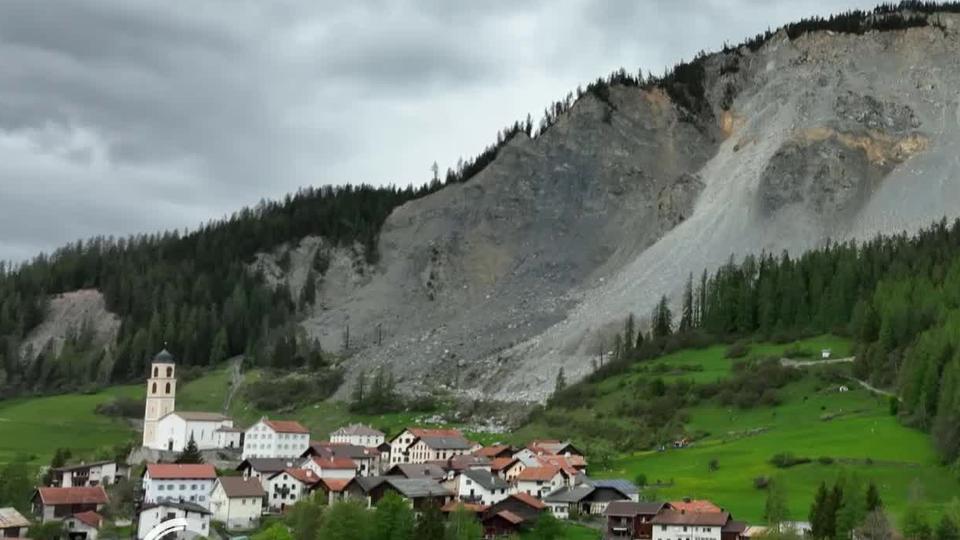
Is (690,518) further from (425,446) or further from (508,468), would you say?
(425,446)

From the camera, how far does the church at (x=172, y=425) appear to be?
349 feet

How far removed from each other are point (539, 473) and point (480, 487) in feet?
16.1

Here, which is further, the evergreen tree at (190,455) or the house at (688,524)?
the evergreen tree at (190,455)

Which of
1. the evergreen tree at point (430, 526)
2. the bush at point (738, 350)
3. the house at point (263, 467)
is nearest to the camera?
the evergreen tree at point (430, 526)

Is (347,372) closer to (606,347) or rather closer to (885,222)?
(606,347)

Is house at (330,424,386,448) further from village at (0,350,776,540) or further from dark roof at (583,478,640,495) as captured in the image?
dark roof at (583,478,640,495)

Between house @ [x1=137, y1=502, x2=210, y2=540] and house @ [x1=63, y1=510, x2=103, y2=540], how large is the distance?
3.62 m

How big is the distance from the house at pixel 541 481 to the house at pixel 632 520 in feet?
37.1

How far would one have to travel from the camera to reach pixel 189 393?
166 metres

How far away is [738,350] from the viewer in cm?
14012

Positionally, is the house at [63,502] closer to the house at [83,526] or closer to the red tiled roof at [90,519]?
the house at [83,526]

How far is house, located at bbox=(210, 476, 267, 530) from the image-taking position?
82062mm

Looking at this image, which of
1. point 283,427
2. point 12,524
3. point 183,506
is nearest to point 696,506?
point 183,506

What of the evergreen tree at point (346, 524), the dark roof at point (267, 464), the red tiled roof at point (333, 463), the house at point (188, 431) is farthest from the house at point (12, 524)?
the house at point (188, 431)
